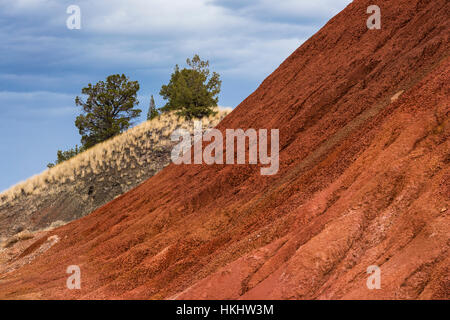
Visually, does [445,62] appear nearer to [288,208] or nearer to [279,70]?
[288,208]

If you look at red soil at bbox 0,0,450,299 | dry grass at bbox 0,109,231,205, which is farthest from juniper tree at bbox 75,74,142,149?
red soil at bbox 0,0,450,299

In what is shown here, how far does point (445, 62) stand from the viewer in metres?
10.9

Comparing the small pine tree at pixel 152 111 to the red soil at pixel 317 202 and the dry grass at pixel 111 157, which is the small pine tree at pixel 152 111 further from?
the red soil at pixel 317 202

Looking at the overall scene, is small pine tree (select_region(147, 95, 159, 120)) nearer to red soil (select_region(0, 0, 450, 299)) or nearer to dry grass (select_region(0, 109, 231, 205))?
dry grass (select_region(0, 109, 231, 205))

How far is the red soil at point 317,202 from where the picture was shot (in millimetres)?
7238

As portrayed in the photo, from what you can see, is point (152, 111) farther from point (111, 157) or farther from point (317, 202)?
point (317, 202)

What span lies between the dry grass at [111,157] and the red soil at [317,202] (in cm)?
1004

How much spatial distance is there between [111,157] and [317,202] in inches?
870

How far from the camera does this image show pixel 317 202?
9117mm

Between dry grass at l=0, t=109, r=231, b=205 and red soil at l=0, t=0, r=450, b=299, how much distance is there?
10038 mm

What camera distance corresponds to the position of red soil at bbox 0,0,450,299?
23.7 ft

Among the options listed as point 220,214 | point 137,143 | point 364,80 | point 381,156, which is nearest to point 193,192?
point 220,214
